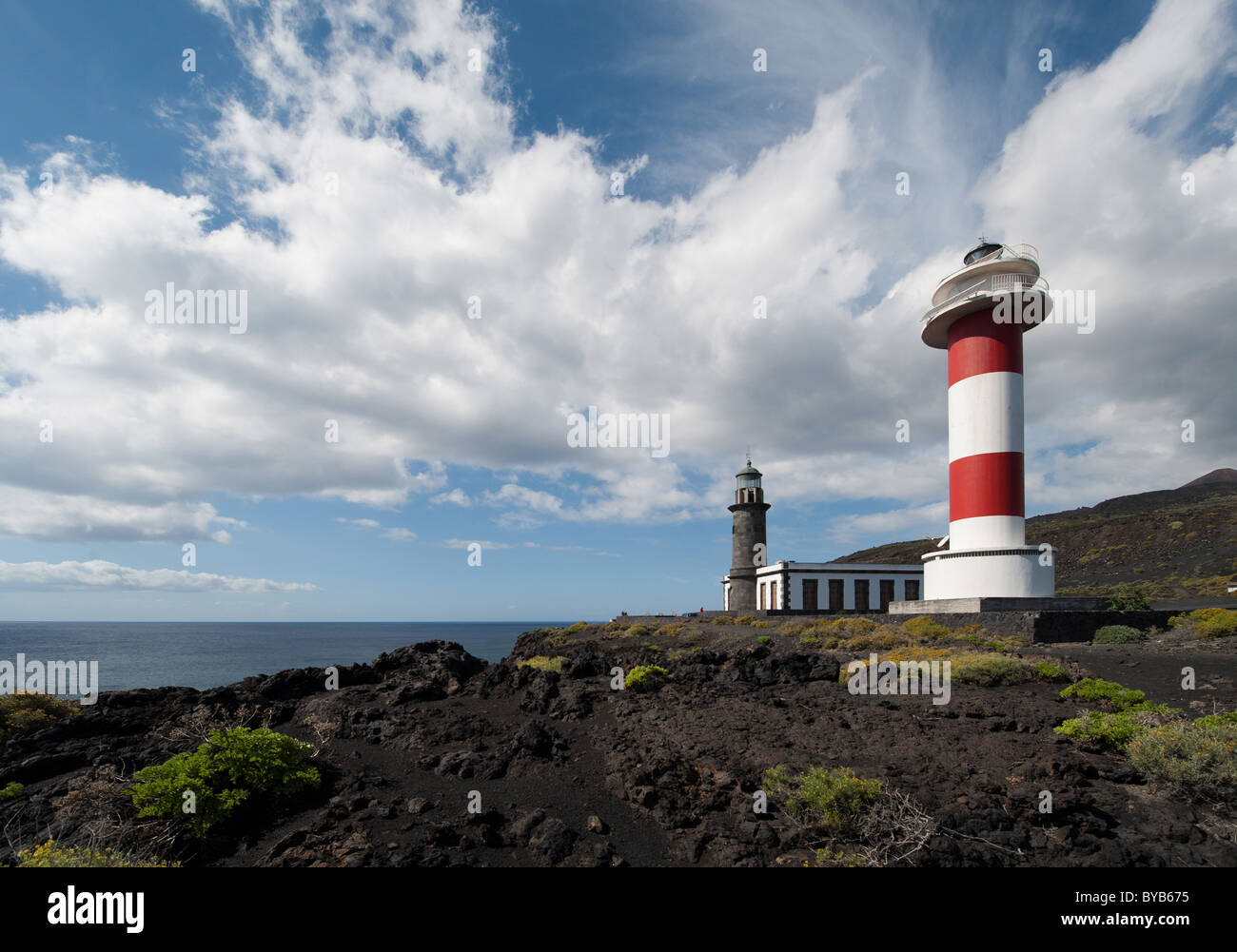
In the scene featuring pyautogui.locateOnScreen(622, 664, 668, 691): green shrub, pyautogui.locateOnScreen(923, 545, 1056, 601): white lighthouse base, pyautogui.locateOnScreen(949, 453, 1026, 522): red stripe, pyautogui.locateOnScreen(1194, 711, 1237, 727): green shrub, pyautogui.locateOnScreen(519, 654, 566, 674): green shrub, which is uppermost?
pyautogui.locateOnScreen(949, 453, 1026, 522): red stripe

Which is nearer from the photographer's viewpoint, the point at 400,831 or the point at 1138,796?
the point at 400,831

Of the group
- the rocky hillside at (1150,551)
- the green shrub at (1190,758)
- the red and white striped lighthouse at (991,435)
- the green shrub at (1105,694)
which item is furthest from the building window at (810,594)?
the green shrub at (1190,758)

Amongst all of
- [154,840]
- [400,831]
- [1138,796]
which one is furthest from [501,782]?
[1138,796]

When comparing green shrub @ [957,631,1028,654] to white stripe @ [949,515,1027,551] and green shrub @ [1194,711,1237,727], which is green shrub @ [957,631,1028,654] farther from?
green shrub @ [1194,711,1237,727]

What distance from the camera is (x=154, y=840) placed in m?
5.91

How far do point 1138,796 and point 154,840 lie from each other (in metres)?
10.5

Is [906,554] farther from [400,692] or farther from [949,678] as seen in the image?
[400,692]

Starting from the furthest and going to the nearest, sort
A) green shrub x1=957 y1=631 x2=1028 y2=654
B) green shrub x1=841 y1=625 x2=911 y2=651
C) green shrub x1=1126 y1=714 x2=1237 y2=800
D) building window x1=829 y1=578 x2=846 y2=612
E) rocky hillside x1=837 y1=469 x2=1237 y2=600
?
rocky hillside x1=837 y1=469 x2=1237 y2=600 → building window x1=829 y1=578 x2=846 y2=612 → green shrub x1=841 y1=625 x2=911 y2=651 → green shrub x1=957 y1=631 x2=1028 y2=654 → green shrub x1=1126 y1=714 x2=1237 y2=800

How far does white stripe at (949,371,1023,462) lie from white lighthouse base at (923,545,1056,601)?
131 inches

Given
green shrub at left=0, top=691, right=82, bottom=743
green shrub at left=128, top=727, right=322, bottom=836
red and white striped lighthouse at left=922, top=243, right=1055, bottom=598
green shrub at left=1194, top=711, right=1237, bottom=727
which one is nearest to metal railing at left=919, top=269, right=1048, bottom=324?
red and white striped lighthouse at left=922, top=243, right=1055, bottom=598

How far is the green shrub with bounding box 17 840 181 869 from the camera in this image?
5152 millimetres

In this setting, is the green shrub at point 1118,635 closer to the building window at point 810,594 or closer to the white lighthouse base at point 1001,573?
the white lighthouse base at point 1001,573

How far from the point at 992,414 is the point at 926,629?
24.3ft
